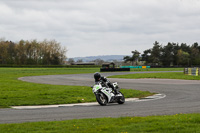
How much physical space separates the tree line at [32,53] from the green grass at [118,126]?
134366mm

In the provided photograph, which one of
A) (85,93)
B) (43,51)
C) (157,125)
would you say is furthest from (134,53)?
(157,125)

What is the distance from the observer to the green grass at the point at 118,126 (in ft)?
26.1

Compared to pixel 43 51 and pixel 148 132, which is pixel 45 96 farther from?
pixel 43 51

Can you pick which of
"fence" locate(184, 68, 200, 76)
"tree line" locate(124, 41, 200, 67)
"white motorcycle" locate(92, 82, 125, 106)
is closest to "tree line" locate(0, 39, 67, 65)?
"tree line" locate(124, 41, 200, 67)

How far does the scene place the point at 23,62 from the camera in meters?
145

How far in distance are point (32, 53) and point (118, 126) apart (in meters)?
144

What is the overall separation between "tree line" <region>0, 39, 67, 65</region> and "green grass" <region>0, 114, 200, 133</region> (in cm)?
13437

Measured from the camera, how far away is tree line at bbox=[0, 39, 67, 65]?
470 ft

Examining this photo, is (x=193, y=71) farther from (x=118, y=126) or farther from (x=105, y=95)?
(x=118, y=126)

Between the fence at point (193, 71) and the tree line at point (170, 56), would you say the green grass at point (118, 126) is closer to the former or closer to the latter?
the fence at point (193, 71)

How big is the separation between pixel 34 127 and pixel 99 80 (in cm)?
698

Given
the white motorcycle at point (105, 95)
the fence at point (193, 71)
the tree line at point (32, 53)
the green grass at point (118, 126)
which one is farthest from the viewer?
the tree line at point (32, 53)

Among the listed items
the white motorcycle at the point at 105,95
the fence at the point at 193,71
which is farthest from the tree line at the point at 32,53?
the white motorcycle at the point at 105,95

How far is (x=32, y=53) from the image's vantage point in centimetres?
14875
